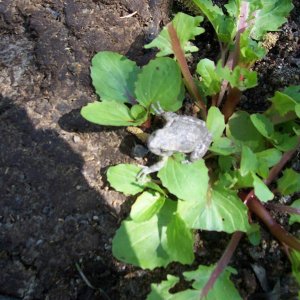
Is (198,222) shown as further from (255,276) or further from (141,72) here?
(141,72)

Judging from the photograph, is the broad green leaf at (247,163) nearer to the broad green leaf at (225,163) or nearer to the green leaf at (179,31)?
the broad green leaf at (225,163)

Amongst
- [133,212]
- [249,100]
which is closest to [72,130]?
[133,212]

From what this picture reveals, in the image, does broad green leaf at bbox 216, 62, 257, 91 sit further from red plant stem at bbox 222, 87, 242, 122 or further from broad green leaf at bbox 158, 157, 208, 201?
broad green leaf at bbox 158, 157, 208, 201

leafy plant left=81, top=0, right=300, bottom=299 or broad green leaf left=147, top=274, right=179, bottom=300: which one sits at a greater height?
leafy plant left=81, top=0, right=300, bottom=299

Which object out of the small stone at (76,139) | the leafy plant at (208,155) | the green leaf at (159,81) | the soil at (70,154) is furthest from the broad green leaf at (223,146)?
the small stone at (76,139)

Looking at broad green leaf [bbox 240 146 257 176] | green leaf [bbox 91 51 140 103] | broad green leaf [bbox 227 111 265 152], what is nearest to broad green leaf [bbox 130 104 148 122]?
green leaf [bbox 91 51 140 103]

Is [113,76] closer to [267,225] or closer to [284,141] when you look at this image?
[284,141]

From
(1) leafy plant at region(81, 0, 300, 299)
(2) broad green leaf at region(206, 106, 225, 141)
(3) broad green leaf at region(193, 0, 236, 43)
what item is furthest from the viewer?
(3) broad green leaf at region(193, 0, 236, 43)
